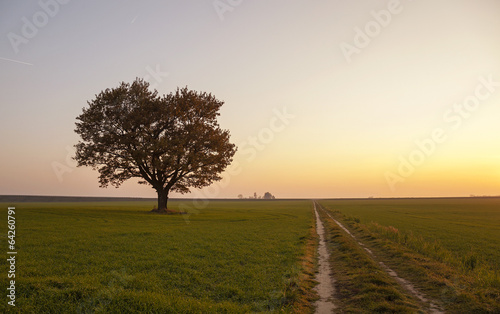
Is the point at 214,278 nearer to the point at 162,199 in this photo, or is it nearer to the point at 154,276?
the point at 154,276

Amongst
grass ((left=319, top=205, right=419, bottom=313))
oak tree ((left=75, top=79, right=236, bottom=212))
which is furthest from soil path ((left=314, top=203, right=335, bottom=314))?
oak tree ((left=75, top=79, right=236, bottom=212))

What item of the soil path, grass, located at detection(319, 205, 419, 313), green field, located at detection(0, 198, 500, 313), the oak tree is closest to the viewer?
green field, located at detection(0, 198, 500, 313)

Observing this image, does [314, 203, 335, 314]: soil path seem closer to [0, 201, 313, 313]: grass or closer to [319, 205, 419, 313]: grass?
[319, 205, 419, 313]: grass

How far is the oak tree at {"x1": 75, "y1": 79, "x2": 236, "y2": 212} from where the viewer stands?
44656mm

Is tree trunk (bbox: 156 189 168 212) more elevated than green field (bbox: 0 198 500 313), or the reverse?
tree trunk (bbox: 156 189 168 212)

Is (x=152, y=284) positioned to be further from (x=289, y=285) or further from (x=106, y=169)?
(x=106, y=169)

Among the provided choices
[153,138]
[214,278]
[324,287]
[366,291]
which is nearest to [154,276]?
[214,278]

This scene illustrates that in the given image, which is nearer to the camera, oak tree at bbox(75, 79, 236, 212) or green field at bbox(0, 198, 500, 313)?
green field at bbox(0, 198, 500, 313)

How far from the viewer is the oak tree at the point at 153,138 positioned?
4466cm

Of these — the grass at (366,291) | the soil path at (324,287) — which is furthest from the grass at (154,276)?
the grass at (366,291)

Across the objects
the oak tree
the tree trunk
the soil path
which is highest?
the oak tree

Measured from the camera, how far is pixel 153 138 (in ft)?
151

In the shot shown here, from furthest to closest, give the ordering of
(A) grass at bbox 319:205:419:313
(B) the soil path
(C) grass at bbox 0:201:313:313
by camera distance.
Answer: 1. (B) the soil path
2. (A) grass at bbox 319:205:419:313
3. (C) grass at bbox 0:201:313:313

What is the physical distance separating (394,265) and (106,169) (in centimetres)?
4363
